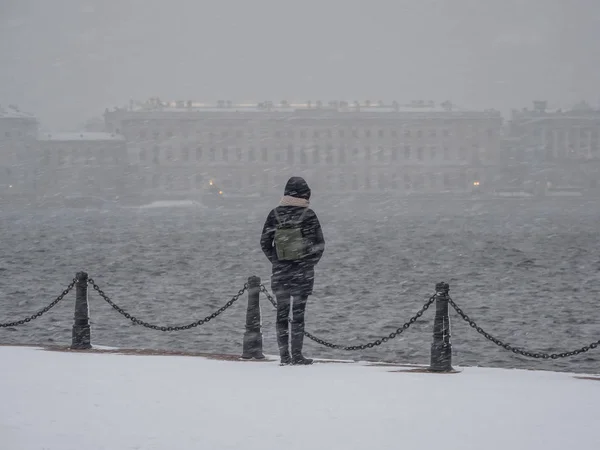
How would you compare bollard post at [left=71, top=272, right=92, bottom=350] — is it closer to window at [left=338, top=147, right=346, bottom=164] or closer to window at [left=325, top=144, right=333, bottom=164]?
window at [left=338, top=147, right=346, bottom=164]

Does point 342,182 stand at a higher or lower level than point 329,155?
lower

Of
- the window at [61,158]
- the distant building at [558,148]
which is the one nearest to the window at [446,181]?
the distant building at [558,148]

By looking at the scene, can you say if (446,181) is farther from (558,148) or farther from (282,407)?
(282,407)

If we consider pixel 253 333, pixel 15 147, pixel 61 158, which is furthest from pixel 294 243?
pixel 15 147

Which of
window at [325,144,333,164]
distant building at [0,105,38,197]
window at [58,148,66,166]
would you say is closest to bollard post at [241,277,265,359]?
distant building at [0,105,38,197]

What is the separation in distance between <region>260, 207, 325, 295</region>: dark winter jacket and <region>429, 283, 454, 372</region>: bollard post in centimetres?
91

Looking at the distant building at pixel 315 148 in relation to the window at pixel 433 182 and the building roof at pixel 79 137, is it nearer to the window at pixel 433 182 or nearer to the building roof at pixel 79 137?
the window at pixel 433 182

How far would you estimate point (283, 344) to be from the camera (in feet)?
26.3

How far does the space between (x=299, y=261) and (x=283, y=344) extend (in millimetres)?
643

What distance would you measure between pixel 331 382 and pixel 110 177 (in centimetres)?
9469

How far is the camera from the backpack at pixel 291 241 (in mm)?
7828

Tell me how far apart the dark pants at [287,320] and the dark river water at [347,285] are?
5255 millimetres

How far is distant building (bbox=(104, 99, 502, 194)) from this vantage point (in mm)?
104375

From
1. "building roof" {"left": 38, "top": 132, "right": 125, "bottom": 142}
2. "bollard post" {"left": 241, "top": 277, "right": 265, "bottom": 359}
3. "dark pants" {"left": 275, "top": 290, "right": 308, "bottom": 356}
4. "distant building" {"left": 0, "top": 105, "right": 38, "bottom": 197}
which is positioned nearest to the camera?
"dark pants" {"left": 275, "top": 290, "right": 308, "bottom": 356}
